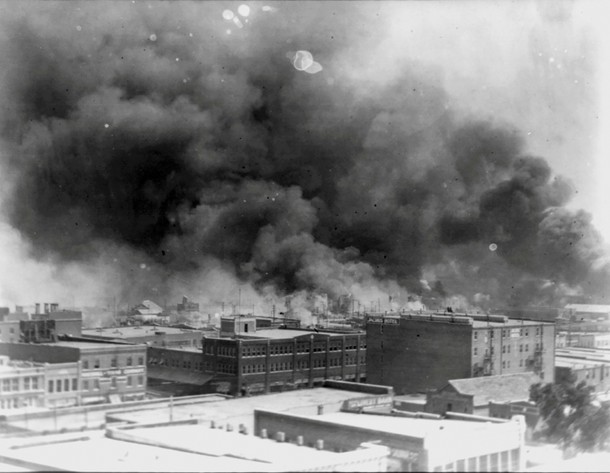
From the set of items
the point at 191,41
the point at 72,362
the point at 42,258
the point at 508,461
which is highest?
the point at 191,41

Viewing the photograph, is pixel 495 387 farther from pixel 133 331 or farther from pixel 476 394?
pixel 133 331

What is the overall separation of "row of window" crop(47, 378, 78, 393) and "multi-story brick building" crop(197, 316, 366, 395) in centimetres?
365

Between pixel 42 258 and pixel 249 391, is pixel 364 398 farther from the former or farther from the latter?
pixel 42 258

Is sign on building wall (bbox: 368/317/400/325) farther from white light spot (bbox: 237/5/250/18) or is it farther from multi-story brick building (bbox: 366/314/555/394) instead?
white light spot (bbox: 237/5/250/18)

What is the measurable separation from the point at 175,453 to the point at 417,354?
8.97m

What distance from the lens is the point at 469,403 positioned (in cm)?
1662

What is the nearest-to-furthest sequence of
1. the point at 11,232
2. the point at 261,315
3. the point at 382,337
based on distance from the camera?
1. the point at 11,232
2. the point at 382,337
3. the point at 261,315

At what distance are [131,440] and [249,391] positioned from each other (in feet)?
16.9

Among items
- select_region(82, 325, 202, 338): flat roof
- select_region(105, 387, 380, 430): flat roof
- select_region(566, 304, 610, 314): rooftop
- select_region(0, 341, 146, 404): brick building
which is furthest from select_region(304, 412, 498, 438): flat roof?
Result: select_region(566, 304, 610, 314): rooftop

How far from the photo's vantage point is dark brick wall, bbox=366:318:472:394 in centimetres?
1902

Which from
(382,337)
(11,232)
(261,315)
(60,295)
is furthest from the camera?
(261,315)

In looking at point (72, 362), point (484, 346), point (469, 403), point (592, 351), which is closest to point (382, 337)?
point (484, 346)

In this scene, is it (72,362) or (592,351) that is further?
(592,351)

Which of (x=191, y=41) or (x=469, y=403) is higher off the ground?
(x=191, y=41)
